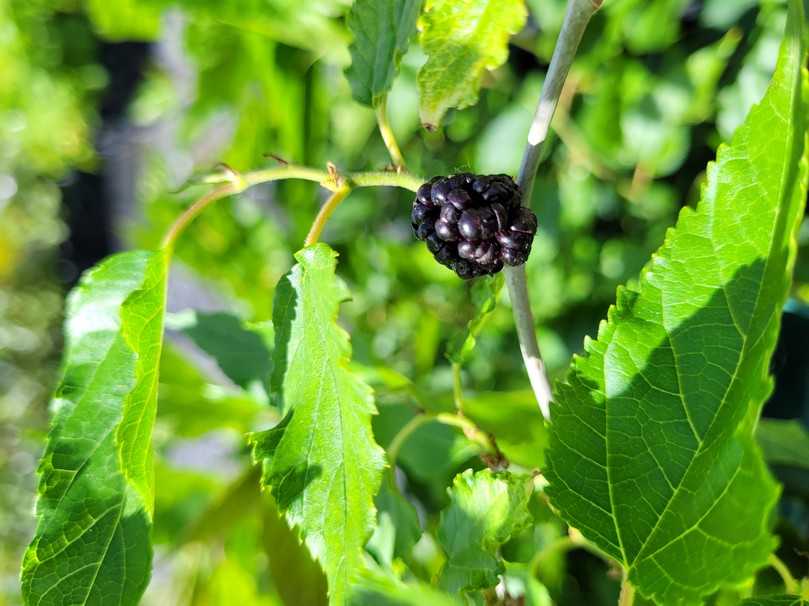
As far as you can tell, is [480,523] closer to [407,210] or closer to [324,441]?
[324,441]

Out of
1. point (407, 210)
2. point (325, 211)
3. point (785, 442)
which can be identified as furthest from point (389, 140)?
point (407, 210)

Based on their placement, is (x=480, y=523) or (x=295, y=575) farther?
(x=295, y=575)

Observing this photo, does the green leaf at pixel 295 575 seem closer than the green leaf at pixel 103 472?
No

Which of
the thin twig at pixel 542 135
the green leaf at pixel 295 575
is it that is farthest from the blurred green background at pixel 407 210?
the thin twig at pixel 542 135

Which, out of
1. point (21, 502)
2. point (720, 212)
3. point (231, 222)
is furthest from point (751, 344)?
point (21, 502)

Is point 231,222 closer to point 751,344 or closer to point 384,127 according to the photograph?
point 384,127

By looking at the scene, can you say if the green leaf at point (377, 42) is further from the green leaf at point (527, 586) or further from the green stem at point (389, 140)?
the green leaf at point (527, 586)
